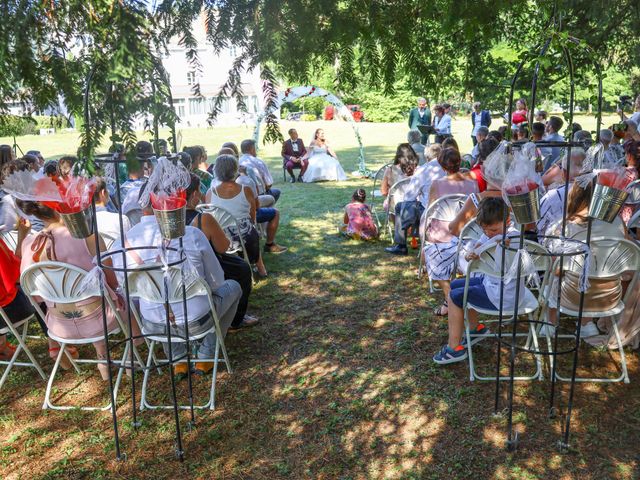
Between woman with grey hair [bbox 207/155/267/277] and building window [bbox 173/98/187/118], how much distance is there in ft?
12.1

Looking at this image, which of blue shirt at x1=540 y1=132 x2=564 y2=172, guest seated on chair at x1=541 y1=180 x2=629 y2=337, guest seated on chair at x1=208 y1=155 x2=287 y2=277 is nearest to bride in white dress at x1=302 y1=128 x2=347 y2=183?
blue shirt at x1=540 y1=132 x2=564 y2=172

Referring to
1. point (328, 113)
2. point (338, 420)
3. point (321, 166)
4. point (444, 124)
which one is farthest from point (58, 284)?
point (328, 113)

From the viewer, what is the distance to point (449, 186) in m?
5.46

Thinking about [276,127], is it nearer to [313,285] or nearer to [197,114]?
[197,114]

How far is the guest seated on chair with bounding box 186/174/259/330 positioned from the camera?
14.0 ft

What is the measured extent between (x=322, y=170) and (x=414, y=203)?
6623 mm

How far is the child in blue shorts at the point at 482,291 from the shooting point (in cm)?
385

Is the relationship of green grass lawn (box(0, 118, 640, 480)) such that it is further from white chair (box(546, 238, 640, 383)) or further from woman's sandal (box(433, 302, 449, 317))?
white chair (box(546, 238, 640, 383))

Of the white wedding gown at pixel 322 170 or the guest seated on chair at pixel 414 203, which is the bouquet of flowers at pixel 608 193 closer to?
the guest seated on chair at pixel 414 203

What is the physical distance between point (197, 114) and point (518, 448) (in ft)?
7.87

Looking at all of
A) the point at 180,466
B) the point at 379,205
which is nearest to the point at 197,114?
the point at 180,466

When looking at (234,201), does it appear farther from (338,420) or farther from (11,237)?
(338,420)

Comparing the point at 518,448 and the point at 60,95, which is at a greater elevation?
the point at 60,95

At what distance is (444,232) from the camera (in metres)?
5.11
